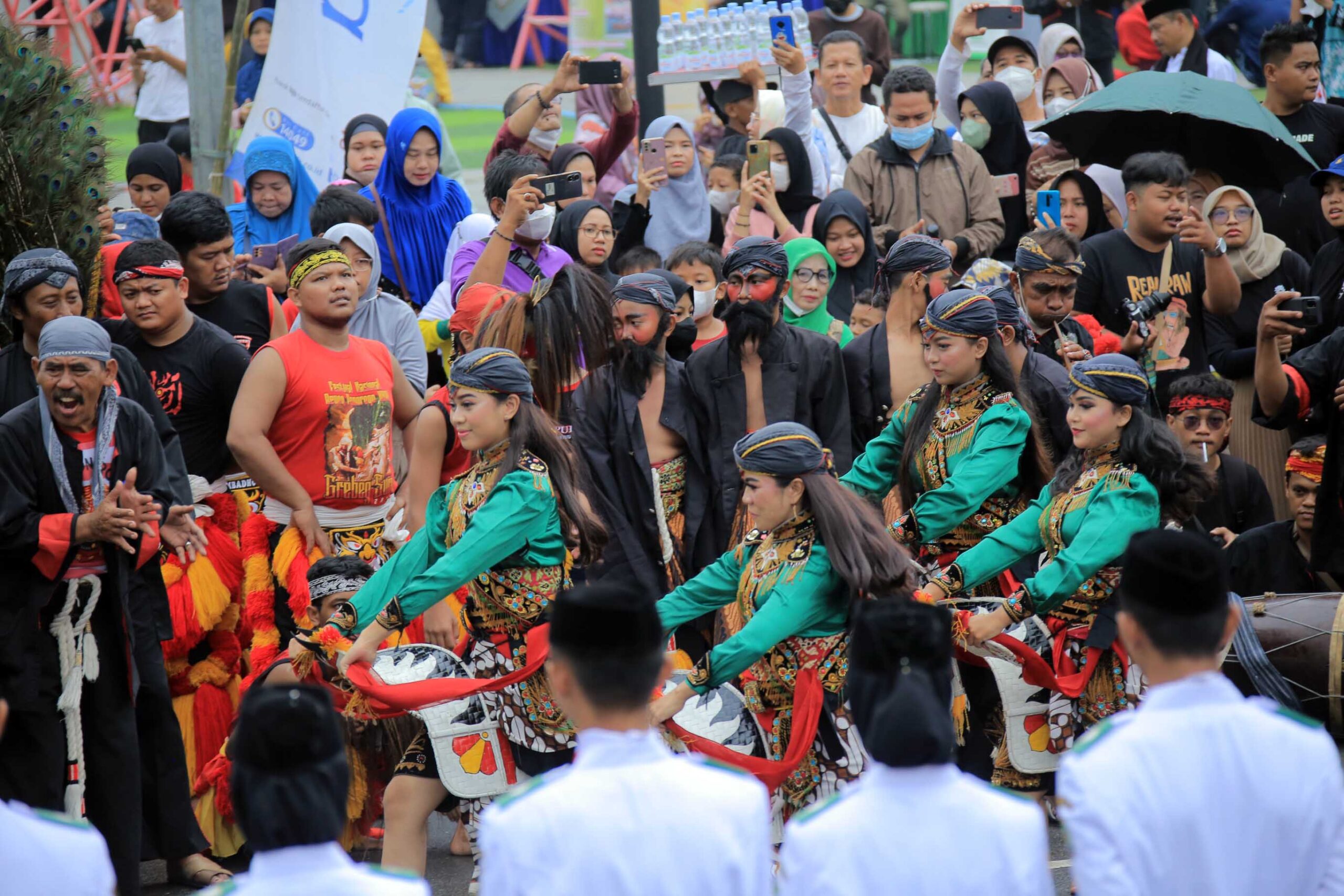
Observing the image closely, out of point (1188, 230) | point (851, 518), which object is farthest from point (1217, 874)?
point (1188, 230)

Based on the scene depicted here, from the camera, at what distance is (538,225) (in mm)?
7234

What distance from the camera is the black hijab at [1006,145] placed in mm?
9391

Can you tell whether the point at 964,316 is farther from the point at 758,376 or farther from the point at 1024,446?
the point at 758,376

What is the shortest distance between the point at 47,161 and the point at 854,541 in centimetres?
354

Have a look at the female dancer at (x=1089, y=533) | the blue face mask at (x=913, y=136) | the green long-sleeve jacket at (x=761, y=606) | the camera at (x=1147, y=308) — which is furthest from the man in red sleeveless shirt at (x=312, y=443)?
the blue face mask at (x=913, y=136)

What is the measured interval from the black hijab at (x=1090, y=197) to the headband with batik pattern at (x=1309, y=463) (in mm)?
2210

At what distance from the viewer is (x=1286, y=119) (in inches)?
362

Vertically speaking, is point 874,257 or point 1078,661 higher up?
point 874,257

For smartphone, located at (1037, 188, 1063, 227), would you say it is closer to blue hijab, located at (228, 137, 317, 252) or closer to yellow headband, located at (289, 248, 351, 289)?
blue hijab, located at (228, 137, 317, 252)

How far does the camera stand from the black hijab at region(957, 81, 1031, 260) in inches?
370

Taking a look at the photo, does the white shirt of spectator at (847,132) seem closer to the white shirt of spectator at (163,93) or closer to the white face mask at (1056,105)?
the white face mask at (1056,105)

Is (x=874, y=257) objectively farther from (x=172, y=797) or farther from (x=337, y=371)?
(x=172, y=797)

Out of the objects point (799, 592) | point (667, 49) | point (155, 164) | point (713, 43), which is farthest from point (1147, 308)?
point (155, 164)

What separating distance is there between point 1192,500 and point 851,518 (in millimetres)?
1285
